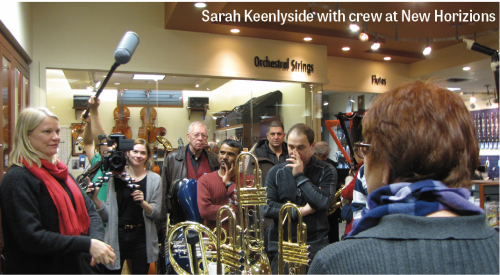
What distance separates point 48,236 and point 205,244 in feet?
2.35

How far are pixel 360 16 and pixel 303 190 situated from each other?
11.5 ft

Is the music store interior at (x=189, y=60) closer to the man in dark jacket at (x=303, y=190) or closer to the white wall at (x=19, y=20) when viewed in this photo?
the white wall at (x=19, y=20)

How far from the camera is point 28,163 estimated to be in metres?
1.70

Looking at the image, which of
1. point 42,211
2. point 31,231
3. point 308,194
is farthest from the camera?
point 308,194

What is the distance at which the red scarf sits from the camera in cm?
172

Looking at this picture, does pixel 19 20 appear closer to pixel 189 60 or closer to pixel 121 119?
pixel 121 119

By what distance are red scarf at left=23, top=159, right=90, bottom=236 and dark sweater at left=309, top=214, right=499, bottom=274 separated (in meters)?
→ 1.47

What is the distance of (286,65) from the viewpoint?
18.2 feet

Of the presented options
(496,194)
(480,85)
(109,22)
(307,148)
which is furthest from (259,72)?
(480,85)

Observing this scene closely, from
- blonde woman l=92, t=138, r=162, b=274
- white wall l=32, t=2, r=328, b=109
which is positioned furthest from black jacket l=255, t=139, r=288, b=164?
white wall l=32, t=2, r=328, b=109

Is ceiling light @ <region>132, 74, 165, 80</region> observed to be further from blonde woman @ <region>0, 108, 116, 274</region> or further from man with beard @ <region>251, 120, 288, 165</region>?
blonde woman @ <region>0, 108, 116, 274</region>

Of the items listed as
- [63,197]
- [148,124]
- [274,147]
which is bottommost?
[63,197]

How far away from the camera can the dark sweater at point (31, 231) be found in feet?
5.20

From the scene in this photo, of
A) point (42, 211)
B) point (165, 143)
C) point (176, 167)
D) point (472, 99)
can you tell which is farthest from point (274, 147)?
point (472, 99)
